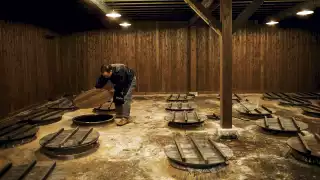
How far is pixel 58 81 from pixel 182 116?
5998 mm

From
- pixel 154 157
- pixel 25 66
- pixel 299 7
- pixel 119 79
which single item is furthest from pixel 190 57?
pixel 154 157

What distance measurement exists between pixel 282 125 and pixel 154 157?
110 inches

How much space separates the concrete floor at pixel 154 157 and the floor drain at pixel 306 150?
0.12m

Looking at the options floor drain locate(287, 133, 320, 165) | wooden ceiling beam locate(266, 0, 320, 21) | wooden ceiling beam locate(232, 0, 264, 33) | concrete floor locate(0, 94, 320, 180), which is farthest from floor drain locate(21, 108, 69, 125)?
wooden ceiling beam locate(266, 0, 320, 21)

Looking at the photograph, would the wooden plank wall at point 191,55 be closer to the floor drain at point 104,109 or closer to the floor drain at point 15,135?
the floor drain at point 104,109

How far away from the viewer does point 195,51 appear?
1088 cm

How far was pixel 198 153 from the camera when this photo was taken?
3982mm

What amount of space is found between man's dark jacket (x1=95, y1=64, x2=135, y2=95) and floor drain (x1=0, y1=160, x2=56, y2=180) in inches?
105

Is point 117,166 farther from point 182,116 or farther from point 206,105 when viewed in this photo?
point 206,105

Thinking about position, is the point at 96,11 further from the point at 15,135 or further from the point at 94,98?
the point at 15,135

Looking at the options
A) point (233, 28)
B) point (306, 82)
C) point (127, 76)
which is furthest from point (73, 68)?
point (306, 82)

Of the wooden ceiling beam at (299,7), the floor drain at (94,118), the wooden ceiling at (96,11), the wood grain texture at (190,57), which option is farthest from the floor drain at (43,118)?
the wooden ceiling beam at (299,7)

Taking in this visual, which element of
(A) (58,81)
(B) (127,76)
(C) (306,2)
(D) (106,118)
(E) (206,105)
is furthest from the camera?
(A) (58,81)

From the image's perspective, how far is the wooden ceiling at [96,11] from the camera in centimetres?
728
